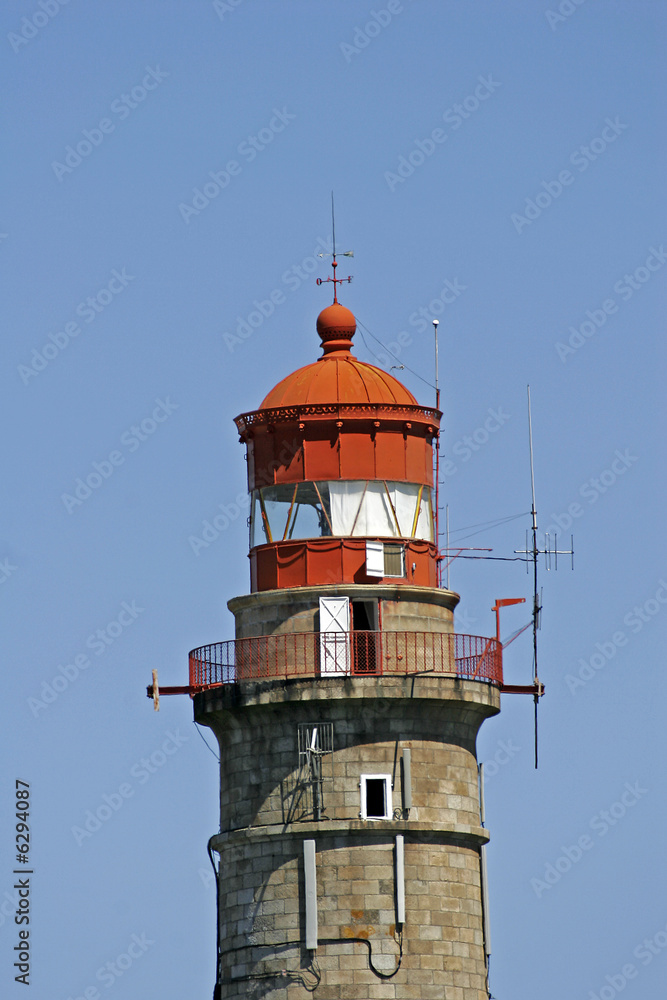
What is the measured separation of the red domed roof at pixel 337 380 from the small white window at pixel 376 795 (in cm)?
952

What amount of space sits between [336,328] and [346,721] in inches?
421

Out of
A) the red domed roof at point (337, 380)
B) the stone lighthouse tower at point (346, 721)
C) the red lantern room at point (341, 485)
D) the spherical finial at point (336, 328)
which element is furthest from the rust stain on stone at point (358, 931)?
the spherical finial at point (336, 328)

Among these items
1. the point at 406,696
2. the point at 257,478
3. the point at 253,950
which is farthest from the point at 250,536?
the point at 253,950

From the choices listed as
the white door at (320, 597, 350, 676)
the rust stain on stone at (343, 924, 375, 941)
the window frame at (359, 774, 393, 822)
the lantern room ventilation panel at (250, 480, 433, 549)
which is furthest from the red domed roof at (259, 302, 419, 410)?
the rust stain on stone at (343, 924, 375, 941)

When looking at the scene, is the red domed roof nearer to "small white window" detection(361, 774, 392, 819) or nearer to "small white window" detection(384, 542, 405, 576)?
"small white window" detection(384, 542, 405, 576)

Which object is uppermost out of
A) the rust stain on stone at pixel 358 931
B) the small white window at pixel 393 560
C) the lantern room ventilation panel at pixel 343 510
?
the lantern room ventilation panel at pixel 343 510

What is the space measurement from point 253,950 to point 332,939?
7.03ft

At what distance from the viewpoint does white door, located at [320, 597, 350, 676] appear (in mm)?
58812

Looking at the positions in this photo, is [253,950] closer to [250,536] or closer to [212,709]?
[212,709]

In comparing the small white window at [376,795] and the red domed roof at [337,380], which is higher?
the red domed roof at [337,380]

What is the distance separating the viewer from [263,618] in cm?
6016

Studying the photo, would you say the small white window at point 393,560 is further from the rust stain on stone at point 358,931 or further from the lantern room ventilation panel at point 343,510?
the rust stain on stone at point 358,931

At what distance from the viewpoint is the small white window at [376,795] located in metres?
58.2

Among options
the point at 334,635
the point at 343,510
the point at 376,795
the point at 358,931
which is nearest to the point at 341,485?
the point at 343,510
